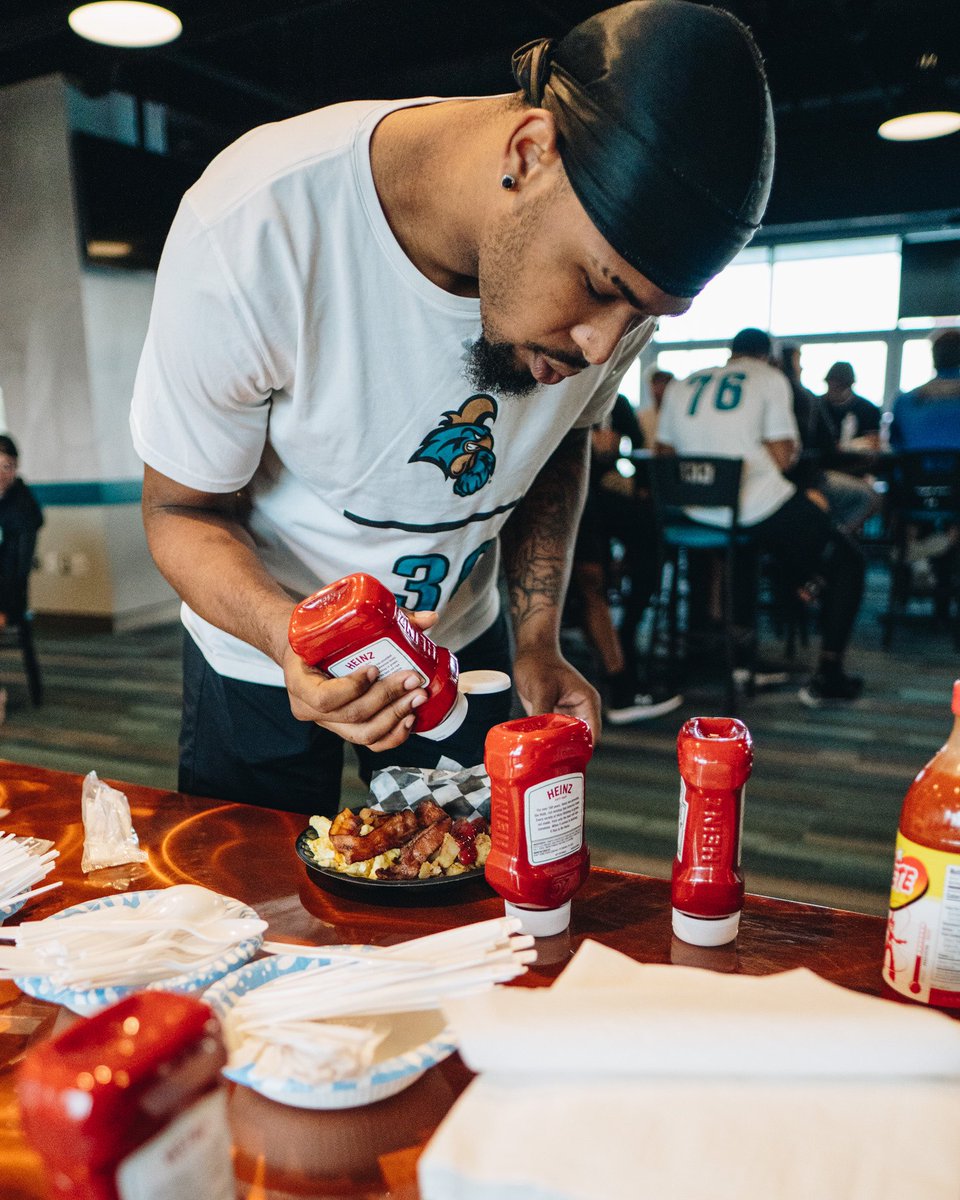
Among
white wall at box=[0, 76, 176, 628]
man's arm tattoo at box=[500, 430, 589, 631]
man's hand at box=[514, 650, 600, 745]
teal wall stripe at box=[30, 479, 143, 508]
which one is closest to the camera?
man's hand at box=[514, 650, 600, 745]

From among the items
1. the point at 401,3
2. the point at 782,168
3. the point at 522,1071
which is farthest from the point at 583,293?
the point at 782,168

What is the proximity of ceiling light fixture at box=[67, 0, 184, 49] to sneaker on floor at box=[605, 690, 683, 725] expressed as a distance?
11.5 feet

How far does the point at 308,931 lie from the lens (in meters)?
0.90

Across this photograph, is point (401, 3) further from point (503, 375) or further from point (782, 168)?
point (503, 375)

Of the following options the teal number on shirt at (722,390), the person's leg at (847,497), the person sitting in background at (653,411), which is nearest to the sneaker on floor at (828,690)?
the person's leg at (847,497)

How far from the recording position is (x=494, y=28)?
5969 mm

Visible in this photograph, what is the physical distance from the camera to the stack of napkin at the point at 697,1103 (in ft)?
1.65

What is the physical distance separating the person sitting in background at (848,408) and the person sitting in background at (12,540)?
5.49 m

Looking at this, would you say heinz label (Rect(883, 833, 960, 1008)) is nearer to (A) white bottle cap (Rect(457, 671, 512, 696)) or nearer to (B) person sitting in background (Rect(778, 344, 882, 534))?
(A) white bottle cap (Rect(457, 671, 512, 696))

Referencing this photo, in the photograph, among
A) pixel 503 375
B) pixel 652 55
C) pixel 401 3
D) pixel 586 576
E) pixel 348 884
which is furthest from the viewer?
pixel 401 3

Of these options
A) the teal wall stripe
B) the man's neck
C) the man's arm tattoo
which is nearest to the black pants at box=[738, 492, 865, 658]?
the man's arm tattoo

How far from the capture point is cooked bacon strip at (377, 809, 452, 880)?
954 millimetres

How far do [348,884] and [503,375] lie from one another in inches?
24.7

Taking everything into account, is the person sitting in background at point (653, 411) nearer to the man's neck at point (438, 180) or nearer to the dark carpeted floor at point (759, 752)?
the dark carpeted floor at point (759, 752)
